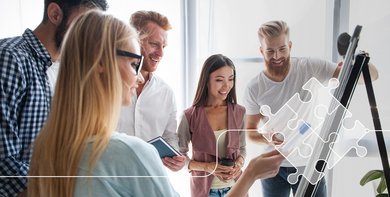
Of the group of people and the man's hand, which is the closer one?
the group of people

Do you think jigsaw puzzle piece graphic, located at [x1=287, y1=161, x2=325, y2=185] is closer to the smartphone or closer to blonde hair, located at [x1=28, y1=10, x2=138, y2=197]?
the smartphone

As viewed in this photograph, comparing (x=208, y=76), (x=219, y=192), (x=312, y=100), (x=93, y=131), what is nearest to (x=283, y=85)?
(x=312, y=100)

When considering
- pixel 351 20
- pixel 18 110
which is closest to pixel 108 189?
pixel 18 110

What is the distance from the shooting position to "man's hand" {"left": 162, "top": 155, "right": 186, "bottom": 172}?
34.7 inches

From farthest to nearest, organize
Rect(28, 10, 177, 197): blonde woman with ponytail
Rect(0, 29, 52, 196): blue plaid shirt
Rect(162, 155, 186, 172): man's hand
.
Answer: Rect(162, 155, 186, 172): man's hand → Rect(0, 29, 52, 196): blue plaid shirt → Rect(28, 10, 177, 197): blonde woman with ponytail

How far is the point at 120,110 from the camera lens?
80 centimetres

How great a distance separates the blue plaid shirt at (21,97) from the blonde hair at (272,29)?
1.74 ft

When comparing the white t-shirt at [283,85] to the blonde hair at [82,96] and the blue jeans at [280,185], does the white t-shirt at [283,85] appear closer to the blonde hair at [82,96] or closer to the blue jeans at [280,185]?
the blue jeans at [280,185]

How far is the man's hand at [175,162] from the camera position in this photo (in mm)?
880

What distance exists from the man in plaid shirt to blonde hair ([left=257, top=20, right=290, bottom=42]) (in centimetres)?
40

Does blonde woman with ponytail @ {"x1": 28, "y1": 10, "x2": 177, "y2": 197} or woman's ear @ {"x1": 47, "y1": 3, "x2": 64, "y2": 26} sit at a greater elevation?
woman's ear @ {"x1": 47, "y1": 3, "x2": 64, "y2": 26}

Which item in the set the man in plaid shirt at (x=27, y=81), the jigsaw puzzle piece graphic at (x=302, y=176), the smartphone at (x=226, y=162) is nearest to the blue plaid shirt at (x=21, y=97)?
the man in plaid shirt at (x=27, y=81)

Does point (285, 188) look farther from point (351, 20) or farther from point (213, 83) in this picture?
point (351, 20)

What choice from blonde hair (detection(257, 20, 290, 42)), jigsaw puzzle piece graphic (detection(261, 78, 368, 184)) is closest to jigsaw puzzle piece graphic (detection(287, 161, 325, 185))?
jigsaw puzzle piece graphic (detection(261, 78, 368, 184))
